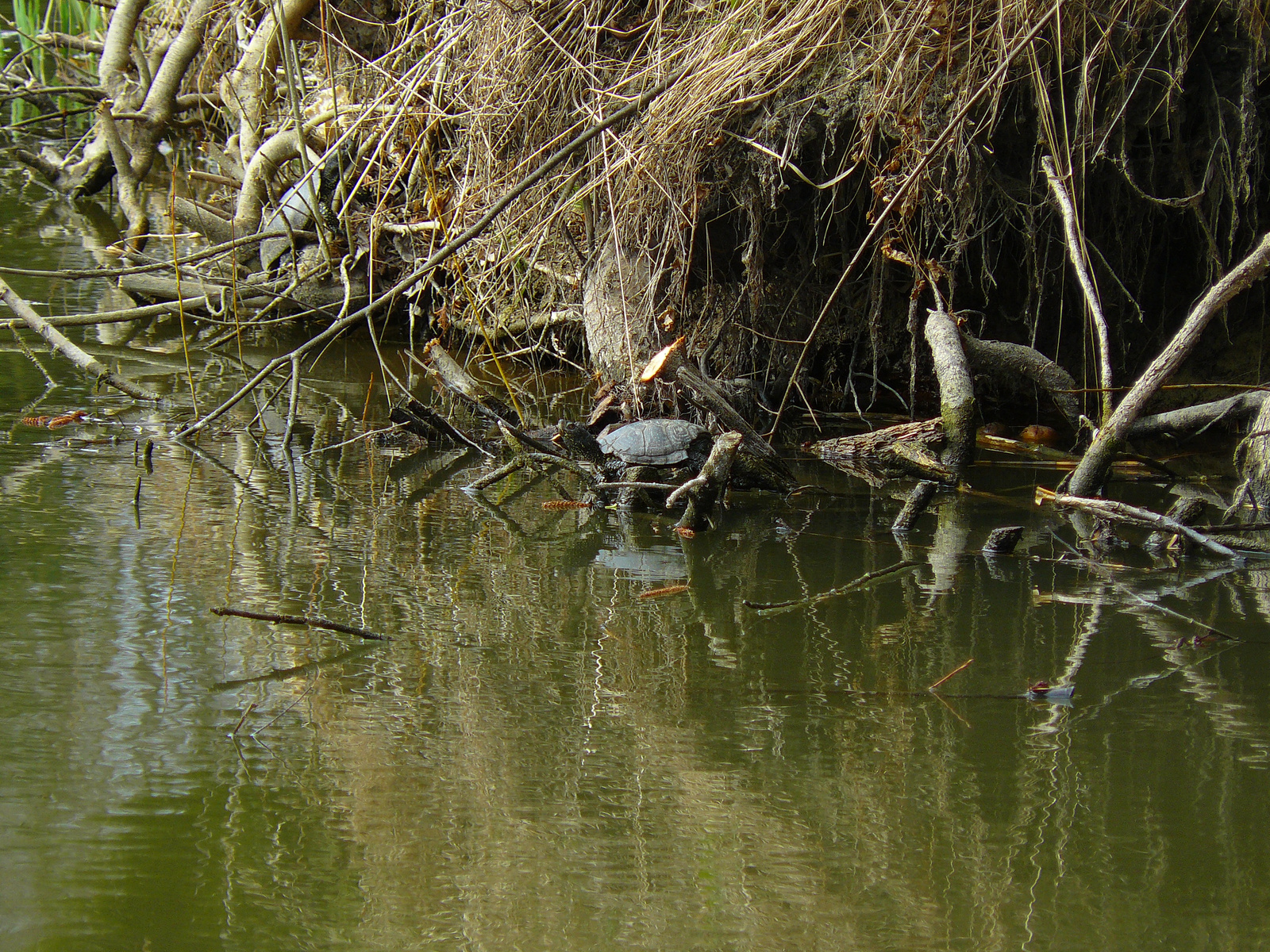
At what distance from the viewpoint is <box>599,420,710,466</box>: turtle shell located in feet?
12.6

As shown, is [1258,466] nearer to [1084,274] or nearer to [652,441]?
[1084,274]

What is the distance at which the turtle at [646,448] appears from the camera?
151 inches

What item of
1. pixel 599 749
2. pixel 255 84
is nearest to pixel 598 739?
pixel 599 749

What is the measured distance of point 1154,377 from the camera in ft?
11.8

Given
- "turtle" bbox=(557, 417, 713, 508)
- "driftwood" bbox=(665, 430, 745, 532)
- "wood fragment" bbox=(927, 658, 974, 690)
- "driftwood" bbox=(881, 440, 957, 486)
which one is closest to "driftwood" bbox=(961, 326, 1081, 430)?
"driftwood" bbox=(881, 440, 957, 486)

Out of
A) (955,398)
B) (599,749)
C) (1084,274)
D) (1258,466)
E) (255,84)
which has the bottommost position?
(599,749)

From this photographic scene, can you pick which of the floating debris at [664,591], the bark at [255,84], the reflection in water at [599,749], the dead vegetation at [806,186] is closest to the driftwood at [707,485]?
the reflection in water at [599,749]

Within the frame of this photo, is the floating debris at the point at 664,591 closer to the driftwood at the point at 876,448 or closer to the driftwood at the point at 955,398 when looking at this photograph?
the driftwood at the point at 876,448

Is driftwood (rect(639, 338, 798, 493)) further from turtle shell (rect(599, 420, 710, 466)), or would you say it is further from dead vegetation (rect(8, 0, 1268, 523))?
dead vegetation (rect(8, 0, 1268, 523))

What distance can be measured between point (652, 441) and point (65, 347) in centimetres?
228

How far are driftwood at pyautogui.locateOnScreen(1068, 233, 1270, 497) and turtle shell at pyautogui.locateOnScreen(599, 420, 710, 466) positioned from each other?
1.31m

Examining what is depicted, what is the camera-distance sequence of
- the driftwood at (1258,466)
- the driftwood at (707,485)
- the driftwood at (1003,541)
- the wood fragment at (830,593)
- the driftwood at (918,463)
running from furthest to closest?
→ the driftwood at (918,463) → the driftwood at (1258,466) → the driftwood at (707,485) → the driftwood at (1003,541) → the wood fragment at (830,593)

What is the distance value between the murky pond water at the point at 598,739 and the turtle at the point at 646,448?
0.40 m

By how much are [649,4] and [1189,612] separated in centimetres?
304
